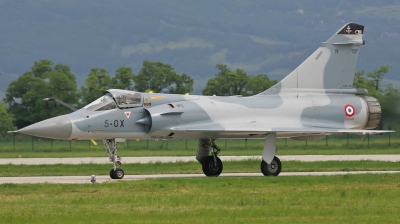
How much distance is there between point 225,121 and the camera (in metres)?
20.9

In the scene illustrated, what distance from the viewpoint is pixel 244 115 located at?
2112 cm

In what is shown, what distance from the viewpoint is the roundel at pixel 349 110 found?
73.3ft

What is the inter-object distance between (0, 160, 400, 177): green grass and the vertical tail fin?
271 centimetres

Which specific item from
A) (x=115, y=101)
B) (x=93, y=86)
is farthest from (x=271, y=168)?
(x=93, y=86)

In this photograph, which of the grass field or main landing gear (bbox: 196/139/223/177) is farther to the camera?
the grass field

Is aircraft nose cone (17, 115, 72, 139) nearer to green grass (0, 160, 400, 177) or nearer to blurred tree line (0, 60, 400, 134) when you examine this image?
green grass (0, 160, 400, 177)

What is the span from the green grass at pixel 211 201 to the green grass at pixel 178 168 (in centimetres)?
510

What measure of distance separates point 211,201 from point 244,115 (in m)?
6.96

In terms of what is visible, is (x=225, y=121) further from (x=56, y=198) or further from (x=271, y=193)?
(x=56, y=198)

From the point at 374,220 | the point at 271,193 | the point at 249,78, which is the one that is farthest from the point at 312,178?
the point at 249,78

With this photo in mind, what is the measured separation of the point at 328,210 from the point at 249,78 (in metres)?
52.5

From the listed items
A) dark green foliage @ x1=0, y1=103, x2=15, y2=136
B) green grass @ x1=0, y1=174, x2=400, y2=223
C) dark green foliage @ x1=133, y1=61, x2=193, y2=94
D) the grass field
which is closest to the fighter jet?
green grass @ x1=0, y1=174, x2=400, y2=223

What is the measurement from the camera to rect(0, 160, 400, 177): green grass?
23578 millimetres

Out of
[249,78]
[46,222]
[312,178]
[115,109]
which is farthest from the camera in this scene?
[249,78]
